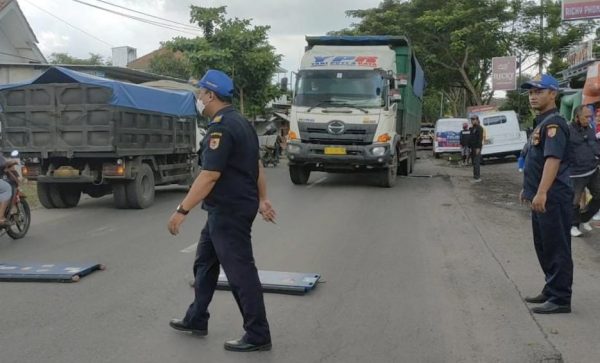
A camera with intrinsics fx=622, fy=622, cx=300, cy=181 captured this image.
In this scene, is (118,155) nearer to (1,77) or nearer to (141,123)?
(141,123)

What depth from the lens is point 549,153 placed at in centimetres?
494

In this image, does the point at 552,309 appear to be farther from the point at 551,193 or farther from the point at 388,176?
the point at 388,176

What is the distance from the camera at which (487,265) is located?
7.00 m

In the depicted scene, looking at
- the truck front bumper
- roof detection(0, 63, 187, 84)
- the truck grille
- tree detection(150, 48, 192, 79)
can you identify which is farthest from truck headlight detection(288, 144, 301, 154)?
tree detection(150, 48, 192, 79)

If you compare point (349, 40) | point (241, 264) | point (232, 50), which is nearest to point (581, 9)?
point (349, 40)

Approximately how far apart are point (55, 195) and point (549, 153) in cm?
950

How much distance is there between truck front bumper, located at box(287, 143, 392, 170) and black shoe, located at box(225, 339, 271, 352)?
9.71 meters

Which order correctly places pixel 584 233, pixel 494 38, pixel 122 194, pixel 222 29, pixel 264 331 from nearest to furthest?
pixel 264 331 → pixel 584 233 → pixel 122 194 → pixel 222 29 → pixel 494 38

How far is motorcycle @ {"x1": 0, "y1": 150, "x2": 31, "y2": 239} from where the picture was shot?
8250mm

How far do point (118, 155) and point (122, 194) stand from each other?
1.01 metres

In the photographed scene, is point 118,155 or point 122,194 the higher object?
point 118,155

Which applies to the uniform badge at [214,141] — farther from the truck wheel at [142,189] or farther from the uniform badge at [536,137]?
the truck wheel at [142,189]

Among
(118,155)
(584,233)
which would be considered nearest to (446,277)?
(584,233)

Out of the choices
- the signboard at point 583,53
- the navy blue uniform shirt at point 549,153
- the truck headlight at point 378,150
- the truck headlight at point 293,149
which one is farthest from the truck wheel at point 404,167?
the navy blue uniform shirt at point 549,153
